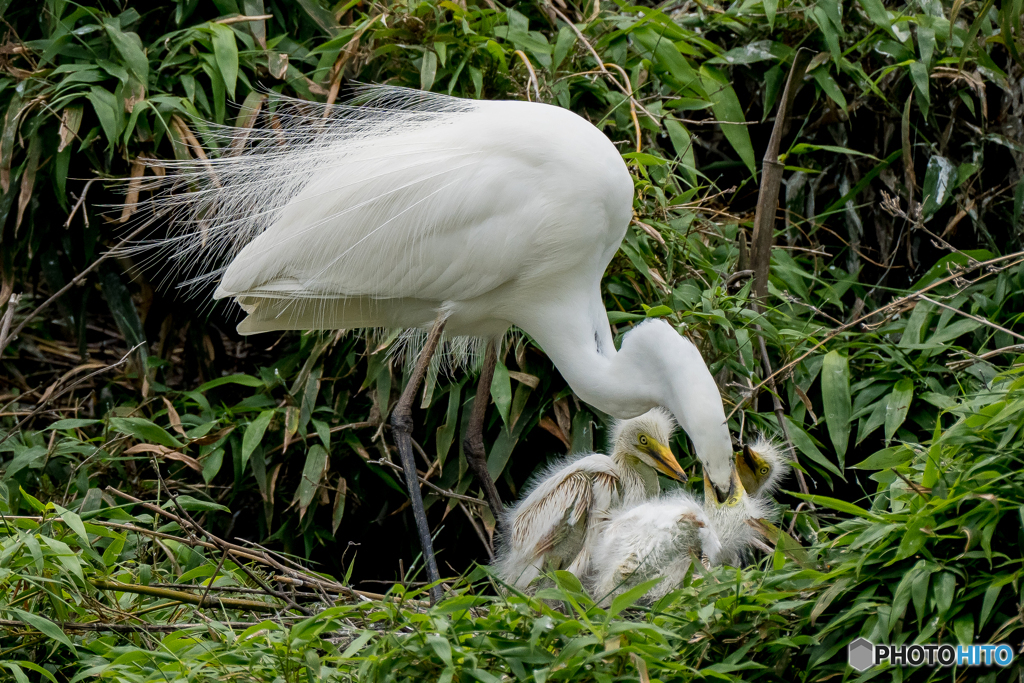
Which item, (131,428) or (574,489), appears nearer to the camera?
(574,489)

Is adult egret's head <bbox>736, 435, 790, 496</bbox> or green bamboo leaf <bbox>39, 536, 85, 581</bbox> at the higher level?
green bamboo leaf <bbox>39, 536, 85, 581</bbox>

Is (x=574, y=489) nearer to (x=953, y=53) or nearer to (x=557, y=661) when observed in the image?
(x=557, y=661)

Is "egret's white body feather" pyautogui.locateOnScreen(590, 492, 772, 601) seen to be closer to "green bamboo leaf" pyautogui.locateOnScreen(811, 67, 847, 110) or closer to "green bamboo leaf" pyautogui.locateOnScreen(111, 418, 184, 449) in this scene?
"green bamboo leaf" pyautogui.locateOnScreen(111, 418, 184, 449)

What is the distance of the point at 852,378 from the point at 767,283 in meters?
0.40

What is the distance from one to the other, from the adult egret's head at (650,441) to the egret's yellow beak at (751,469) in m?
0.15

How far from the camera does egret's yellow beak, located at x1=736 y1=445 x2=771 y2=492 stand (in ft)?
8.55

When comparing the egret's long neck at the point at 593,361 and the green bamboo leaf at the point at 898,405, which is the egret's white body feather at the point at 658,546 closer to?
the egret's long neck at the point at 593,361

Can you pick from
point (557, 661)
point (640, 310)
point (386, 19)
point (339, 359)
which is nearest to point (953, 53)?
point (640, 310)

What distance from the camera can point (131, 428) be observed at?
3035 mm

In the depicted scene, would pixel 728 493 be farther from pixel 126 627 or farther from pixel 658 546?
pixel 126 627

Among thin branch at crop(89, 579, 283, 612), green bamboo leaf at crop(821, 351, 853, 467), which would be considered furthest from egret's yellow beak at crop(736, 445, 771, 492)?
thin branch at crop(89, 579, 283, 612)

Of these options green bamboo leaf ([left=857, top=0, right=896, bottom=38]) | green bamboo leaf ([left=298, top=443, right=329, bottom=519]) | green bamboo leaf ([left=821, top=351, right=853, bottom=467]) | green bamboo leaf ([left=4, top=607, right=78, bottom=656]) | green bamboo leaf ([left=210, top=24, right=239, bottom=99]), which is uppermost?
green bamboo leaf ([left=210, top=24, right=239, bottom=99])

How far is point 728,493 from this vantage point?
2.45m

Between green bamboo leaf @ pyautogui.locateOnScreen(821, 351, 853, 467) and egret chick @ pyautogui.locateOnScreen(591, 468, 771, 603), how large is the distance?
73cm
